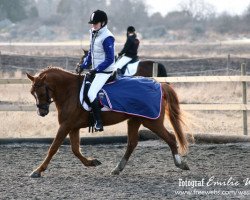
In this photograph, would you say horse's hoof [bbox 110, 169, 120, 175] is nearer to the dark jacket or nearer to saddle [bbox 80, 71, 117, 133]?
saddle [bbox 80, 71, 117, 133]

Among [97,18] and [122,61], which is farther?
[122,61]

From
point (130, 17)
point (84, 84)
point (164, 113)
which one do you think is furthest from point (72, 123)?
point (130, 17)

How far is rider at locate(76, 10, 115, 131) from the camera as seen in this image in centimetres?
941

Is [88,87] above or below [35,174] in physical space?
above

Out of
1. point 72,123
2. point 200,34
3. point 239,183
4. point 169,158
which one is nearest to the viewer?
point 239,183

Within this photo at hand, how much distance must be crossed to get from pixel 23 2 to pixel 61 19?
29.0 feet

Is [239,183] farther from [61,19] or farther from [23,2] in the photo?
[61,19]

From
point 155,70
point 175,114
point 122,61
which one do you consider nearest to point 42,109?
point 175,114

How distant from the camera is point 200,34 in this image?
7075 cm

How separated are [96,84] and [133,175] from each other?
1.29 metres

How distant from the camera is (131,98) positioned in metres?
9.56

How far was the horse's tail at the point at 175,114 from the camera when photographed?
9906 millimetres

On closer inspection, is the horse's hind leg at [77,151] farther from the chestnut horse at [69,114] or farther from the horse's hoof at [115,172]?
the horse's hoof at [115,172]

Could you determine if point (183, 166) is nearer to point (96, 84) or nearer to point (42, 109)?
point (96, 84)
